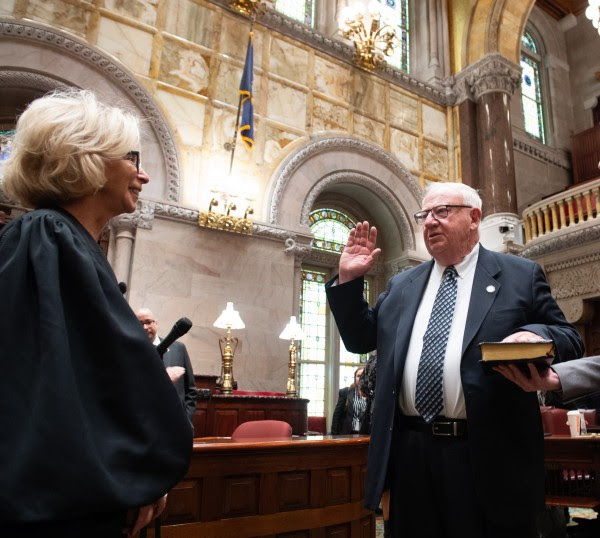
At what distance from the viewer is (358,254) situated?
86.4 inches

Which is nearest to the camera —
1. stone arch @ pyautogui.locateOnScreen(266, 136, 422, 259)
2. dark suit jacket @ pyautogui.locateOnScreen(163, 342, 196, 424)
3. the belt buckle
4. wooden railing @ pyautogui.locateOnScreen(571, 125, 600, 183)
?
the belt buckle

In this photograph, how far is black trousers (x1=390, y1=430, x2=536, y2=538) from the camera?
5.54 ft

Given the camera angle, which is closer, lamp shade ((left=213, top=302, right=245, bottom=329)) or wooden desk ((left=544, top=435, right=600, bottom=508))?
wooden desk ((left=544, top=435, right=600, bottom=508))

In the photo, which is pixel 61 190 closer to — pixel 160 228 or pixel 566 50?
pixel 160 228

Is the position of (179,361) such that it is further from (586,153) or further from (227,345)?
(586,153)

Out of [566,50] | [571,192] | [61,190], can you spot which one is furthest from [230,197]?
[566,50]

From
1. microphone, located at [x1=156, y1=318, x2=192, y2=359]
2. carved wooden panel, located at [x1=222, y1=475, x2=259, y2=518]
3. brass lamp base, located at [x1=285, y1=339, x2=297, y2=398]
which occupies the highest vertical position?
brass lamp base, located at [x1=285, y1=339, x2=297, y2=398]

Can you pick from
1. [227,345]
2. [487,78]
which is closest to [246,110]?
[227,345]

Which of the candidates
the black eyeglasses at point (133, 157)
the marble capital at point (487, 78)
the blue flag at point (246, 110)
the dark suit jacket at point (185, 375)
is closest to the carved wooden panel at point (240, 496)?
the black eyeglasses at point (133, 157)

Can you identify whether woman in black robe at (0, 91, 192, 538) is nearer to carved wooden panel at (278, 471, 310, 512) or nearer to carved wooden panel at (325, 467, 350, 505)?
carved wooden panel at (278, 471, 310, 512)

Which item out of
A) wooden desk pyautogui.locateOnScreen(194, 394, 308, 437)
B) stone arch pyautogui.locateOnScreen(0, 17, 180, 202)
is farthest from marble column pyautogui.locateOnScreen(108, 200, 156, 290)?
wooden desk pyautogui.locateOnScreen(194, 394, 308, 437)

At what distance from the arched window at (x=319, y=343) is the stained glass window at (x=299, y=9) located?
13.2 ft

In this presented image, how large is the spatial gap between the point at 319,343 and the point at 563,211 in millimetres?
5351

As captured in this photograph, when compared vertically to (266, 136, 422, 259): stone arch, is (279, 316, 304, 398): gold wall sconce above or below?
below
